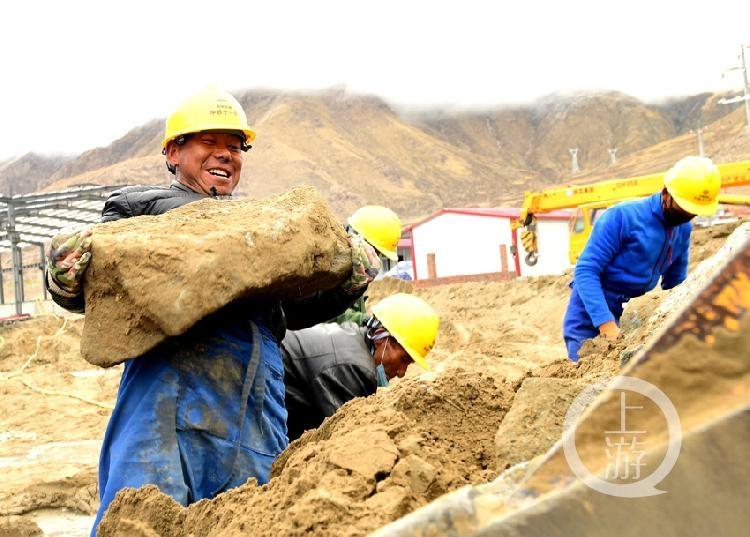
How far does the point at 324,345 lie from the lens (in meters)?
3.43

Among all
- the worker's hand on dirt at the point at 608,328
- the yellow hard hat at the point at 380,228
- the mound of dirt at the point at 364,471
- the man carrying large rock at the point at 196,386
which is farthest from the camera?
the yellow hard hat at the point at 380,228

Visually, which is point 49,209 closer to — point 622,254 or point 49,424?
point 49,424

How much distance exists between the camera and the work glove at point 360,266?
2.40 meters

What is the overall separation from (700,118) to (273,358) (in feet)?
288

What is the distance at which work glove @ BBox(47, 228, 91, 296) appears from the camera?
6.57ft

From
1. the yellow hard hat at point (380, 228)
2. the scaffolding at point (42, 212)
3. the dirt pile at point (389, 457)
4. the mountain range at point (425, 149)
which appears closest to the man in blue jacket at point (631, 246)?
the yellow hard hat at point (380, 228)

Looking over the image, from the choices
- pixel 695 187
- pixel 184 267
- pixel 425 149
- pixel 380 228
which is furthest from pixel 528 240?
pixel 425 149

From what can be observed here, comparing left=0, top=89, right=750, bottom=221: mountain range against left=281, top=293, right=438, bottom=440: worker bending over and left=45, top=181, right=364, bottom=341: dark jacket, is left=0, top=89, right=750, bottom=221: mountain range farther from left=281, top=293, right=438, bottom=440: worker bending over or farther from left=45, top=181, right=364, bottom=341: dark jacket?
left=45, top=181, right=364, bottom=341: dark jacket

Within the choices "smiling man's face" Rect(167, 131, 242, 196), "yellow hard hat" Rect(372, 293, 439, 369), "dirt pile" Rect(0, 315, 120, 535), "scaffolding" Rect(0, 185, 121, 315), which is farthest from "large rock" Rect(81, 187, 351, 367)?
"scaffolding" Rect(0, 185, 121, 315)

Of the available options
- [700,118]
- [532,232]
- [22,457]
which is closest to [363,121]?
[700,118]

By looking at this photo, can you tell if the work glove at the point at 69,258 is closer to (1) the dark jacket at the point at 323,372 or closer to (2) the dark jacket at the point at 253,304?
(2) the dark jacket at the point at 253,304

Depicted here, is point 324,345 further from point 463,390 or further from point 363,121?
point 363,121

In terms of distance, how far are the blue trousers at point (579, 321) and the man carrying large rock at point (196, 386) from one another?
214cm

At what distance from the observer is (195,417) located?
2.27m
